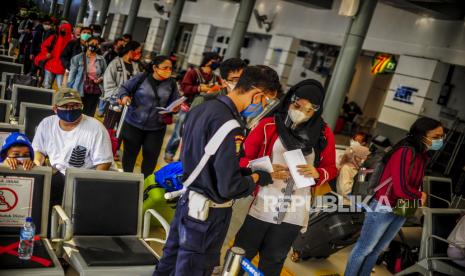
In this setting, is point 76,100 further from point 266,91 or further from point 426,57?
point 426,57

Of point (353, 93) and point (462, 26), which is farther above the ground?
point (462, 26)

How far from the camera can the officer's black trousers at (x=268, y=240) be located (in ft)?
9.61

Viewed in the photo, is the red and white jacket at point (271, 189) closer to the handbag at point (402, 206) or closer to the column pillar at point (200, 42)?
the handbag at point (402, 206)

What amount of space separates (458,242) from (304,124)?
7.76 ft

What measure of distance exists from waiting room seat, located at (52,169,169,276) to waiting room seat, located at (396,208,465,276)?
2.62 metres

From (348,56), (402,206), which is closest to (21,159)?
(402,206)

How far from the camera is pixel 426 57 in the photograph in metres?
11.5

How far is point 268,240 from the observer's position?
2963mm

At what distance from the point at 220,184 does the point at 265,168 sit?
0.48 m

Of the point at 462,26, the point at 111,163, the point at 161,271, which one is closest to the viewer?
the point at 161,271

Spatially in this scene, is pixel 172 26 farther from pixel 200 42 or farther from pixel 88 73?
pixel 88 73

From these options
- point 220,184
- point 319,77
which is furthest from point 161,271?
point 319,77

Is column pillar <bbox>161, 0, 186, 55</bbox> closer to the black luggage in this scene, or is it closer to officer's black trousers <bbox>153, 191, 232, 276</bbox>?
the black luggage

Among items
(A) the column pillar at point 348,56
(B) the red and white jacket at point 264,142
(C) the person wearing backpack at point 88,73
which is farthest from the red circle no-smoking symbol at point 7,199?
(A) the column pillar at point 348,56
